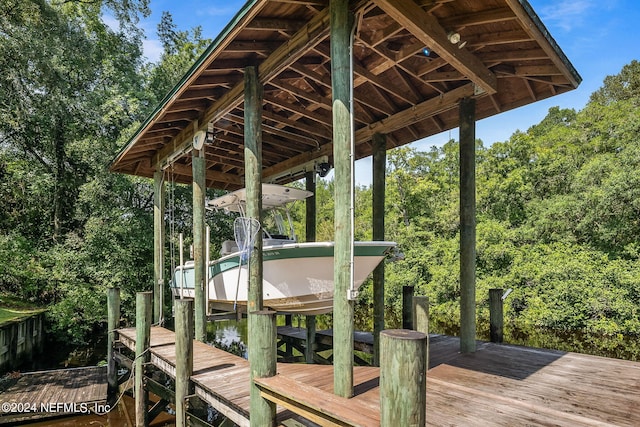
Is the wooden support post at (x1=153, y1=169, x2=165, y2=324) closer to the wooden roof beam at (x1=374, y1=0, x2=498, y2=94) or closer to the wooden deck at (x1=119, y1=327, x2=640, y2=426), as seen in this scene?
the wooden deck at (x1=119, y1=327, x2=640, y2=426)

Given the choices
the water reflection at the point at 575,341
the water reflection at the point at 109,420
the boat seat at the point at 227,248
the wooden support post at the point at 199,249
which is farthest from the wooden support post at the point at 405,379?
the water reflection at the point at 575,341

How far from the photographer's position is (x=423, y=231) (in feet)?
68.3

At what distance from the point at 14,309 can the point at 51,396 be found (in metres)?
5.11

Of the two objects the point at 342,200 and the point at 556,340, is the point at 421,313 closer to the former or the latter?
the point at 342,200

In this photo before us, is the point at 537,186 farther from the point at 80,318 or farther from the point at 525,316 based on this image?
the point at 80,318


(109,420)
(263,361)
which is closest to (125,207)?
(109,420)

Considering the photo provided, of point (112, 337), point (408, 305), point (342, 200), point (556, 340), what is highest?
point (342, 200)

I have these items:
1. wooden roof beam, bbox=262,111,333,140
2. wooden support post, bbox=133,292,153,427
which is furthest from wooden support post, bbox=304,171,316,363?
wooden support post, bbox=133,292,153,427

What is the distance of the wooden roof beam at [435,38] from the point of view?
3171 mm

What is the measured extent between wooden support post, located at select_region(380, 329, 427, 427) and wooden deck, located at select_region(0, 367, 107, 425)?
7.99 m

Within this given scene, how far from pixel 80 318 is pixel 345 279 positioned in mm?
11494

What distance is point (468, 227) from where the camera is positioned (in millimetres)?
4797

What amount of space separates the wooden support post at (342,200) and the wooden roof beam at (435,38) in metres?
0.43

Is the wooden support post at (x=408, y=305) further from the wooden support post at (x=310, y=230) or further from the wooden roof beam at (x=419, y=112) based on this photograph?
the wooden roof beam at (x=419, y=112)
